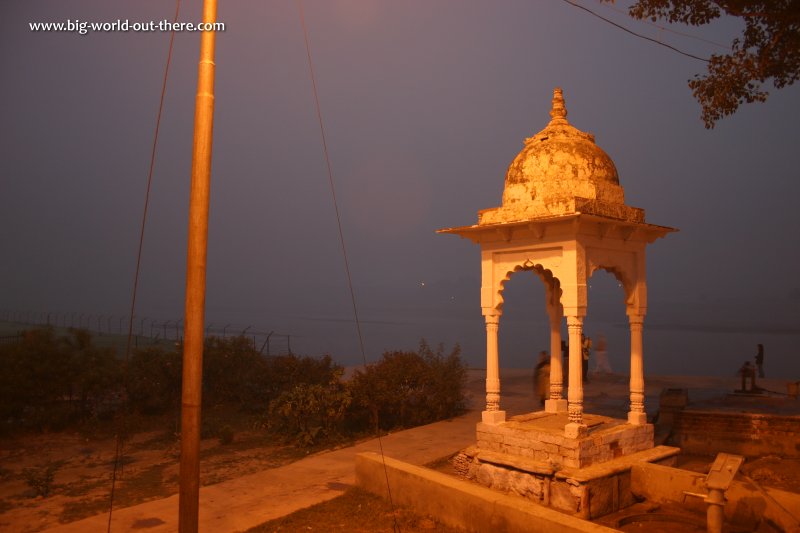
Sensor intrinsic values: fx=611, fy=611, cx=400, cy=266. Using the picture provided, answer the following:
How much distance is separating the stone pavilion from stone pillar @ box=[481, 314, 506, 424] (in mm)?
17

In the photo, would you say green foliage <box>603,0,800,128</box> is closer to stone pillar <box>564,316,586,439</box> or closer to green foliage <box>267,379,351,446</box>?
stone pillar <box>564,316,586,439</box>

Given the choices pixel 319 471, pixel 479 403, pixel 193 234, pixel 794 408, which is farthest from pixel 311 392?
pixel 794 408

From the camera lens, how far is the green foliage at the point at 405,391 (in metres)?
14.2

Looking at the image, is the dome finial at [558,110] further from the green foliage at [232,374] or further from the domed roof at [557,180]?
the green foliage at [232,374]

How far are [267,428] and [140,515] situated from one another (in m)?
6.08

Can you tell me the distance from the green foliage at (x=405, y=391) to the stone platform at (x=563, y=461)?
4140 mm

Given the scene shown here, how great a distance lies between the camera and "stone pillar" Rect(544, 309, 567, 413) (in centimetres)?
1141

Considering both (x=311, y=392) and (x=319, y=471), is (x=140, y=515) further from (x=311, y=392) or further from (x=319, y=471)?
(x=311, y=392)

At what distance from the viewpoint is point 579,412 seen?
351 inches

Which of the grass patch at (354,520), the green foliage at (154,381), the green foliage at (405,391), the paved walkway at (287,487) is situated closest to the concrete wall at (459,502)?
the grass patch at (354,520)

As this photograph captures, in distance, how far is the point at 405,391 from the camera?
14625 mm

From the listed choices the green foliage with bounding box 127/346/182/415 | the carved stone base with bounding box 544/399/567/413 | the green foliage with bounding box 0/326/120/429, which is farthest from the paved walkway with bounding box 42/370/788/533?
the green foliage with bounding box 0/326/120/429

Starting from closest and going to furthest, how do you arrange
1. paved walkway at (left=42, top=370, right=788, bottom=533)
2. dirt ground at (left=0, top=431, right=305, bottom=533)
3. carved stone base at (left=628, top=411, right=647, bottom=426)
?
paved walkway at (left=42, top=370, right=788, bottom=533) < dirt ground at (left=0, top=431, right=305, bottom=533) < carved stone base at (left=628, top=411, right=647, bottom=426)

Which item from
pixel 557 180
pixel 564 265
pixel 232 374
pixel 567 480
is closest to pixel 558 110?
pixel 557 180
